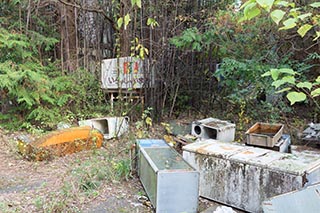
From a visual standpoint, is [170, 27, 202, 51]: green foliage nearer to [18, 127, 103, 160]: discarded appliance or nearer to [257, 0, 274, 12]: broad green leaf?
[18, 127, 103, 160]: discarded appliance

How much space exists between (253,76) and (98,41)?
3501 millimetres

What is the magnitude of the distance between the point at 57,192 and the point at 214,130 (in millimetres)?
2601

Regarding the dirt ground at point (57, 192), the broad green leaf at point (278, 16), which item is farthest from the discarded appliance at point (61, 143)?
the broad green leaf at point (278, 16)

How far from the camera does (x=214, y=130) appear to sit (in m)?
4.66

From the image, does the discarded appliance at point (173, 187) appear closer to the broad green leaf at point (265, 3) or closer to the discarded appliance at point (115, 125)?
the broad green leaf at point (265, 3)

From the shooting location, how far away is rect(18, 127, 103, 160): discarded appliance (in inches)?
157

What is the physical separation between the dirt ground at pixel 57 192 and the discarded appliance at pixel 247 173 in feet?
0.73

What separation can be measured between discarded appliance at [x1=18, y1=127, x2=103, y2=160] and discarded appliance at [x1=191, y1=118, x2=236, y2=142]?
157 cm

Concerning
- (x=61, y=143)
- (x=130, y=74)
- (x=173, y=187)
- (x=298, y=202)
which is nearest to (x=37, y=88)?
(x=61, y=143)

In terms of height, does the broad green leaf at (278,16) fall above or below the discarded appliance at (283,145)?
above

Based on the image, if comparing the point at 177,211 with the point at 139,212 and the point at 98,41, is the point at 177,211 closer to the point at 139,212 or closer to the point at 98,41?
the point at 139,212

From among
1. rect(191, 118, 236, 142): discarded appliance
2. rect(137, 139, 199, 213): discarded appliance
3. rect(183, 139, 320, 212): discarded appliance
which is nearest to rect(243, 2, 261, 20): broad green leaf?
rect(137, 139, 199, 213): discarded appliance

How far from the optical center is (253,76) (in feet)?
16.1

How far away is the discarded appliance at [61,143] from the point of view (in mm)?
3996
